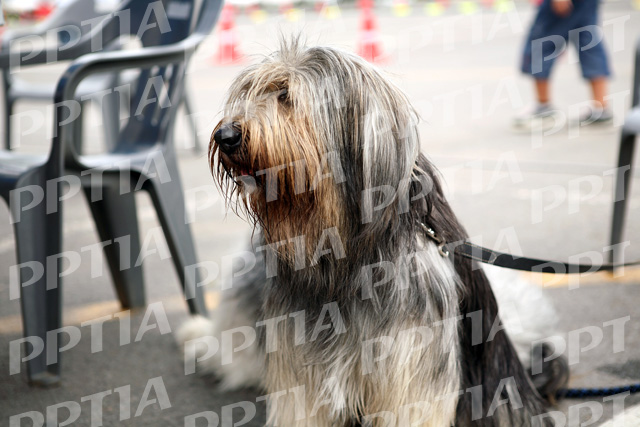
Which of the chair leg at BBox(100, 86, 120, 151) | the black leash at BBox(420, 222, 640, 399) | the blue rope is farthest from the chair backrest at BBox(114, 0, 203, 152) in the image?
the chair leg at BBox(100, 86, 120, 151)

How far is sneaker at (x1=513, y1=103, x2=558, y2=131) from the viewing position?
704 cm

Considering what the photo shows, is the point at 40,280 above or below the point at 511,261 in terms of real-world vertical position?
below

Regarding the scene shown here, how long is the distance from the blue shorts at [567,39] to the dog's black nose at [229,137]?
5627 millimetres

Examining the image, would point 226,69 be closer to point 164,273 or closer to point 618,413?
point 164,273

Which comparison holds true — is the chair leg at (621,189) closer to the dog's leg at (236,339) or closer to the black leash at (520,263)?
the black leash at (520,263)

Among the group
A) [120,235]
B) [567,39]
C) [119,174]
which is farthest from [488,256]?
[567,39]

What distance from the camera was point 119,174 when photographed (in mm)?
3207

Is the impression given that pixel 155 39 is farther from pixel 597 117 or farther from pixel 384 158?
pixel 597 117

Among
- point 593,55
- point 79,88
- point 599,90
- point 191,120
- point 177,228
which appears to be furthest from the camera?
point 191,120

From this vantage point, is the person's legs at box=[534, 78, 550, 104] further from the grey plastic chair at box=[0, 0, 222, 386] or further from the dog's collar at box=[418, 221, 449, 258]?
the dog's collar at box=[418, 221, 449, 258]

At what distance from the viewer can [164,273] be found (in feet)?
14.0

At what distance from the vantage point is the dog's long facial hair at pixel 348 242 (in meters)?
1.96

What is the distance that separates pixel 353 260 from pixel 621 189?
224cm

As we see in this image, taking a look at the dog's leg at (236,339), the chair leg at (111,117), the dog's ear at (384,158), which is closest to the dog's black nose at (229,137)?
the dog's ear at (384,158)
